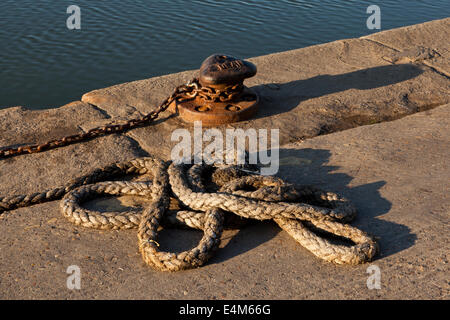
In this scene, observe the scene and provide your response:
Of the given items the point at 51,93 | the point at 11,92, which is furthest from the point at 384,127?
the point at 11,92

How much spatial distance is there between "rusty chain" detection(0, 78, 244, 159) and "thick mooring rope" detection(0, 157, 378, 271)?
0.54 meters

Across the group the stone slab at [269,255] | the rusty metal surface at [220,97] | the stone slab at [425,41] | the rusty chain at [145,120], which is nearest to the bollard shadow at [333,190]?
the stone slab at [269,255]

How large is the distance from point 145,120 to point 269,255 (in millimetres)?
1694

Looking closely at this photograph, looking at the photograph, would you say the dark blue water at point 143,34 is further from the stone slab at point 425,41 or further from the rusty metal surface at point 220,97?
the rusty metal surface at point 220,97

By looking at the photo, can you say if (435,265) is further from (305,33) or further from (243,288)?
(305,33)

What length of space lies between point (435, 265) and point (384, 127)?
1565 millimetres

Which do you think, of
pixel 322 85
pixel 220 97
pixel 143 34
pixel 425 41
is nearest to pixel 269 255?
pixel 220 97

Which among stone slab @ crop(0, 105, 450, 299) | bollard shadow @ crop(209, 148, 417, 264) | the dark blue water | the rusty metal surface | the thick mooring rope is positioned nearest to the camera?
stone slab @ crop(0, 105, 450, 299)

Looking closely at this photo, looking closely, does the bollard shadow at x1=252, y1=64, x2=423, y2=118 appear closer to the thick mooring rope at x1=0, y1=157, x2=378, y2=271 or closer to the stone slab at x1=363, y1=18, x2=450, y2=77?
the stone slab at x1=363, y1=18, x2=450, y2=77

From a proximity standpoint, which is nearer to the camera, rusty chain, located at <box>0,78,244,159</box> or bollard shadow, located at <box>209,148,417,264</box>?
bollard shadow, located at <box>209,148,417,264</box>

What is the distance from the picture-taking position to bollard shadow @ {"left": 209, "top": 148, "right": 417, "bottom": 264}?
2361 mm

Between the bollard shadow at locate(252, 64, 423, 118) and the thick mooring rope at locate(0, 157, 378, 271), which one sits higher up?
the bollard shadow at locate(252, 64, 423, 118)

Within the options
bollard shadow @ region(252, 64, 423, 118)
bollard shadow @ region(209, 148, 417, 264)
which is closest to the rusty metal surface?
bollard shadow @ region(252, 64, 423, 118)

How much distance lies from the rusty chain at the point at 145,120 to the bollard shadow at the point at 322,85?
325 millimetres
